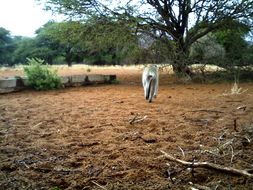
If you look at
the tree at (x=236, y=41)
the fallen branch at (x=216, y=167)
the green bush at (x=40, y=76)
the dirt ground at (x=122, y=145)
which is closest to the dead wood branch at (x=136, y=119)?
the dirt ground at (x=122, y=145)

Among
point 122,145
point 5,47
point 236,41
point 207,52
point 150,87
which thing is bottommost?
point 122,145

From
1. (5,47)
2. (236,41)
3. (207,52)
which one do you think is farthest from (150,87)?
(5,47)

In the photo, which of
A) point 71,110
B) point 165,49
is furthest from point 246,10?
point 71,110

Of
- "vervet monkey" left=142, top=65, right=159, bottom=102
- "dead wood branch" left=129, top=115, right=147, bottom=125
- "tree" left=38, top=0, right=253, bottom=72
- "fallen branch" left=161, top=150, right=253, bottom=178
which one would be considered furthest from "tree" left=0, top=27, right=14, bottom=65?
"fallen branch" left=161, top=150, right=253, bottom=178

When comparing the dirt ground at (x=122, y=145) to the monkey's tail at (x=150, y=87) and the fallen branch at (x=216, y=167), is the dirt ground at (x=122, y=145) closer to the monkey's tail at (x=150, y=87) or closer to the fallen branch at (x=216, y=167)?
the fallen branch at (x=216, y=167)

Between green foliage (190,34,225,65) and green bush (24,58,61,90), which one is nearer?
green bush (24,58,61,90)

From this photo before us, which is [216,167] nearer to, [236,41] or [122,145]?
[122,145]

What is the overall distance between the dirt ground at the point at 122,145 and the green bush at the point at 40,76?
110 inches

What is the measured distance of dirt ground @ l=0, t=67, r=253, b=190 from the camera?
274cm

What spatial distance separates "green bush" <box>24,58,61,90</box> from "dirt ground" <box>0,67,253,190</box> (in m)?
2.80

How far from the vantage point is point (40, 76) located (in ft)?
30.7

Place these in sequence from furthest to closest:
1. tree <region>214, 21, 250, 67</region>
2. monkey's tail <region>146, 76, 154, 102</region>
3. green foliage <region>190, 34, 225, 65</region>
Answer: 1. tree <region>214, 21, 250, 67</region>
2. green foliage <region>190, 34, 225, 65</region>
3. monkey's tail <region>146, 76, 154, 102</region>

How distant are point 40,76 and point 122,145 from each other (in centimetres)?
620

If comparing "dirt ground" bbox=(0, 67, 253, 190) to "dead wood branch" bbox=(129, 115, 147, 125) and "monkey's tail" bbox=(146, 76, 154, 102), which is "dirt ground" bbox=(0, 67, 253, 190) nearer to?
"dead wood branch" bbox=(129, 115, 147, 125)
